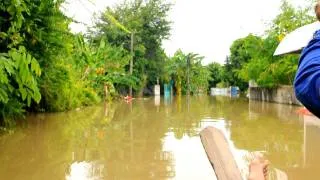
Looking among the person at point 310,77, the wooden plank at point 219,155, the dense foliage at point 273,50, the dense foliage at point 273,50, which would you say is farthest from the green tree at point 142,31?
the person at point 310,77

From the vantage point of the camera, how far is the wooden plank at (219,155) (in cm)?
199

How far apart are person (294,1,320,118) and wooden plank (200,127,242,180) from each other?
42.6 inches

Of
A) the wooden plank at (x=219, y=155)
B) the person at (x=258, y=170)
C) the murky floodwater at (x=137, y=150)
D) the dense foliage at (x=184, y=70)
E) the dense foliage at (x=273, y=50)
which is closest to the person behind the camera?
the person at (x=258, y=170)

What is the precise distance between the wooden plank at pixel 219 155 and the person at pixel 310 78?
1.08m

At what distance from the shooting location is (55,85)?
11.4m

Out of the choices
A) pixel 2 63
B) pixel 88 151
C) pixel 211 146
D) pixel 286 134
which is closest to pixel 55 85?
pixel 88 151

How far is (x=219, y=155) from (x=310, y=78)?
1.24 m

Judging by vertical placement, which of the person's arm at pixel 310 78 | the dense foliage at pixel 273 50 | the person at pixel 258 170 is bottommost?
the person at pixel 258 170

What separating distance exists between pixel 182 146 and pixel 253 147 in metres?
1.20

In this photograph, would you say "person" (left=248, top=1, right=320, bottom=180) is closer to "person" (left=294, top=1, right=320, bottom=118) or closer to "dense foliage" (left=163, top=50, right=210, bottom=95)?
"person" (left=294, top=1, right=320, bottom=118)

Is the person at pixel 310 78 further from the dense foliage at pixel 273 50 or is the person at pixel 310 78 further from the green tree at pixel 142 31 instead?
the green tree at pixel 142 31

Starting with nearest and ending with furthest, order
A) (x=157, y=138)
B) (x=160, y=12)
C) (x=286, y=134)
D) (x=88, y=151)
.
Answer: (x=88, y=151) < (x=157, y=138) < (x=286, y=134) < (x=160, y=12)

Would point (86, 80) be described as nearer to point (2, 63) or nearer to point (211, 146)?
point (2, 63)

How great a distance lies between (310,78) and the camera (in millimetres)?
879
